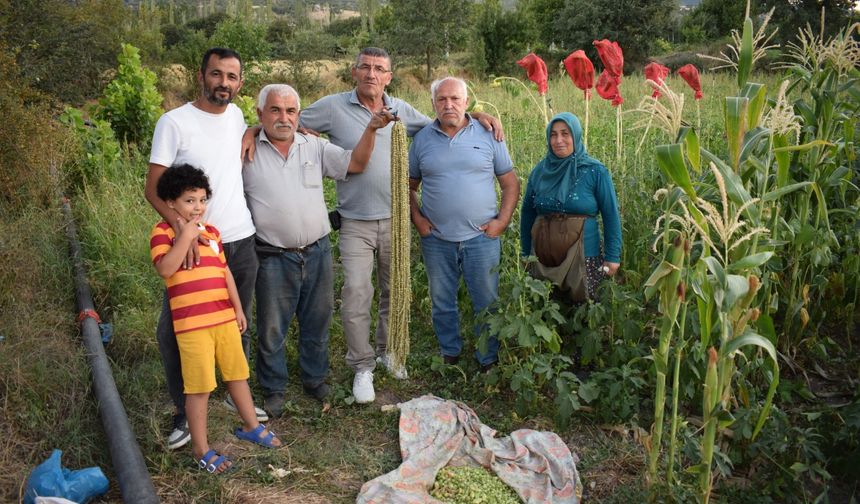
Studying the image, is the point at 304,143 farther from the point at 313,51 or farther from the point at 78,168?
the point at 313,51

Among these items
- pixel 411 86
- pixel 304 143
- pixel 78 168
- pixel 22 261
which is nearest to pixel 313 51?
pixel 411 86

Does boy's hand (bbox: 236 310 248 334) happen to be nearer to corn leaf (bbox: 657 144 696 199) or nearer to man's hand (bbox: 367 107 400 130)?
man's hand (bbox: 367 107 400 130)

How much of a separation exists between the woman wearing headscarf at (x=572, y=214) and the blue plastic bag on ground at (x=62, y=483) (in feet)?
8.37

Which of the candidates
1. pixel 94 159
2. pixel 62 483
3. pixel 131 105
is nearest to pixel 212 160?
pixel 62 483

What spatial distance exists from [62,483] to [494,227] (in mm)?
2515

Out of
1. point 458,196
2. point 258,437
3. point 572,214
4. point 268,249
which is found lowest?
point 258,437

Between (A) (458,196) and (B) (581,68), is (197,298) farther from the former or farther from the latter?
(B) (581,68)

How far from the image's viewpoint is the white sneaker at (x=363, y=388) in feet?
13.6

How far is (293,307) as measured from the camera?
388 centimetres

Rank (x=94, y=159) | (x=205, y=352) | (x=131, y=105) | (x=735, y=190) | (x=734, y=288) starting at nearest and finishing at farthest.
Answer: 1. (x=734, y=288)
2. (x=735, y=190)
3. (x=205, y=352)
4. (x=94, y=159)
5. (x=131, y=105)

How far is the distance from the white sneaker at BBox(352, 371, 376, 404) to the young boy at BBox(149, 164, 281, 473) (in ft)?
3.10

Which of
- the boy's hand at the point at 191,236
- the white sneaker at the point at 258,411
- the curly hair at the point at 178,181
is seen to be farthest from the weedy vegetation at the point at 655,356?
the curly hair at the point at 178,181

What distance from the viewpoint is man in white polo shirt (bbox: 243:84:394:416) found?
364cm

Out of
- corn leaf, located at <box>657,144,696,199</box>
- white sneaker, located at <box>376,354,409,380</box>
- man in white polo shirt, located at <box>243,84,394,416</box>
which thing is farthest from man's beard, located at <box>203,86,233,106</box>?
corn leaf, located at <box>657,144,696,199</box>
